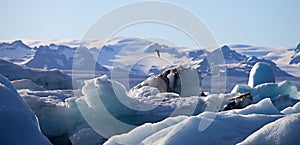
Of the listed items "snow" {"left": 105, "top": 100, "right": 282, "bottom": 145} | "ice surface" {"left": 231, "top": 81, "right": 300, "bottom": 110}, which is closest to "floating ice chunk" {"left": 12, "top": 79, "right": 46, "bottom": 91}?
"ice surface" {"left": 231, "top": 81, "right": 300, "bottom": 110}

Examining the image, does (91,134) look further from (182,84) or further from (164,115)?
(182,84)

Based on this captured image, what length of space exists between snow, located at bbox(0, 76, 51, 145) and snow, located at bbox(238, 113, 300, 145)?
6.05 ft

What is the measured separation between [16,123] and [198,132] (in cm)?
164

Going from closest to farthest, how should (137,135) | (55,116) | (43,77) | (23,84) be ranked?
(137,135) < (55,116) < (23,84) < (43,77)

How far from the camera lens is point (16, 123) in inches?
169

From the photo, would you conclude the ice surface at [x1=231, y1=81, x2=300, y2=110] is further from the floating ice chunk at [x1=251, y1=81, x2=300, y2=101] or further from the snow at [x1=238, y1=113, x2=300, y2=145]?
the snow at [x1=238, y1=113, x2=300, y2=145]

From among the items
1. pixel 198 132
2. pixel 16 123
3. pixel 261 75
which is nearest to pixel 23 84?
pixel 16 123

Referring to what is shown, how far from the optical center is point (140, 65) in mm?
162250

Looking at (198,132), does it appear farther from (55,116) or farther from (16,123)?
(55,116)

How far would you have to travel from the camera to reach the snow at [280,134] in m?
3.79

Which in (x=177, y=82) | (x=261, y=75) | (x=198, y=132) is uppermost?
(x=198, y=132)

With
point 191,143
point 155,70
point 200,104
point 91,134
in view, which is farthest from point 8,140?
point 155,70

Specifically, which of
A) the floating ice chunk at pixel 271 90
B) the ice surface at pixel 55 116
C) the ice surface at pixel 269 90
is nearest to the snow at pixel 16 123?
Answer: the ice surface at pixel 55 116

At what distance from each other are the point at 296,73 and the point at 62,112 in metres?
152
